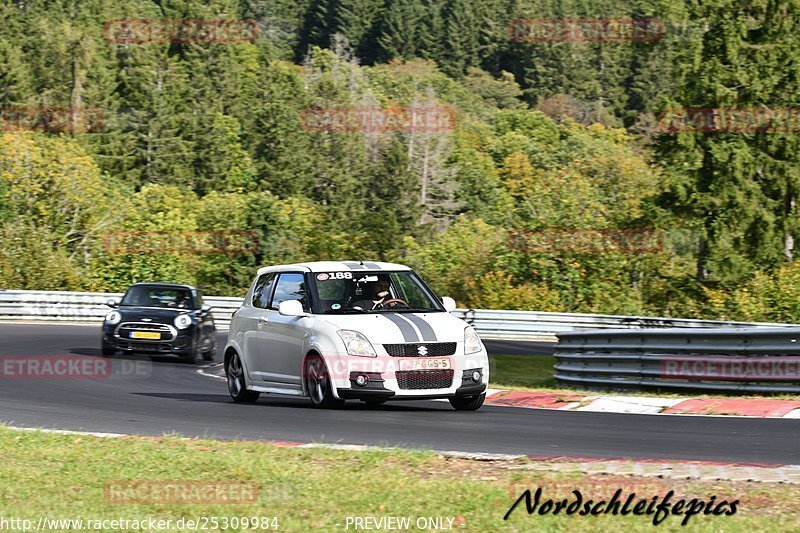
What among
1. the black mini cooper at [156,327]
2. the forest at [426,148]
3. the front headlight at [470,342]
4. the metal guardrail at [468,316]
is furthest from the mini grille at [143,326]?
the forest at [426,148]

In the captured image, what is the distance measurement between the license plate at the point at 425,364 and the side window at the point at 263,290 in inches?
100

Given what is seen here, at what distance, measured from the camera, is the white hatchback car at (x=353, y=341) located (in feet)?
A: 41.9

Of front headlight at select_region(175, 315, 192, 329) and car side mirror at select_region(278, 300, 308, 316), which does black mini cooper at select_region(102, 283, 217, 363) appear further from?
car side mirror at select_region(278, 300, 308, 316)

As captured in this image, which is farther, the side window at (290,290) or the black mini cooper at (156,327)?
the black mini cooper at (156,327)

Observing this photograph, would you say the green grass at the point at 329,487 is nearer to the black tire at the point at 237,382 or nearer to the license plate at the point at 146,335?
the black tire at the point at 237,382

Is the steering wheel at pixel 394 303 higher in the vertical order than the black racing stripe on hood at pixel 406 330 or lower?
higher

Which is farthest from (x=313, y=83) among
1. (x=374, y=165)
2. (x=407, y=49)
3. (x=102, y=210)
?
(x=102, y=210)

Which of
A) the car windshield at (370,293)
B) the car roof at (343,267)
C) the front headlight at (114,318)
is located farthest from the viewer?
the front headlight at (114,318)

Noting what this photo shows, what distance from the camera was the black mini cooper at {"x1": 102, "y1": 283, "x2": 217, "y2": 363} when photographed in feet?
72.5

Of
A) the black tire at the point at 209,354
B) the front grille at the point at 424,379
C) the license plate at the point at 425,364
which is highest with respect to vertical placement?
the license plate at the point at 425,364

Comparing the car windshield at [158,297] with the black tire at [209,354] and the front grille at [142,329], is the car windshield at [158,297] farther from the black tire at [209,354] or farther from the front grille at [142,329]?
the black tire at [209,354]

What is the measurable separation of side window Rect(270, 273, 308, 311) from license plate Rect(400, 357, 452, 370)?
5.16ft

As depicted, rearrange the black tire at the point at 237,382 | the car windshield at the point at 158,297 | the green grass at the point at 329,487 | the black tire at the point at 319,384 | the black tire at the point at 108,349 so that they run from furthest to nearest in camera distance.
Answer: the car windshield at the point at 158,297 → the black tire at the point at 108,349 → the black tire at the point at 237,382 → the black tire at the point at 319,384 → the green grass at the point at 329,487

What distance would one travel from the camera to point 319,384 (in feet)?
43.4
